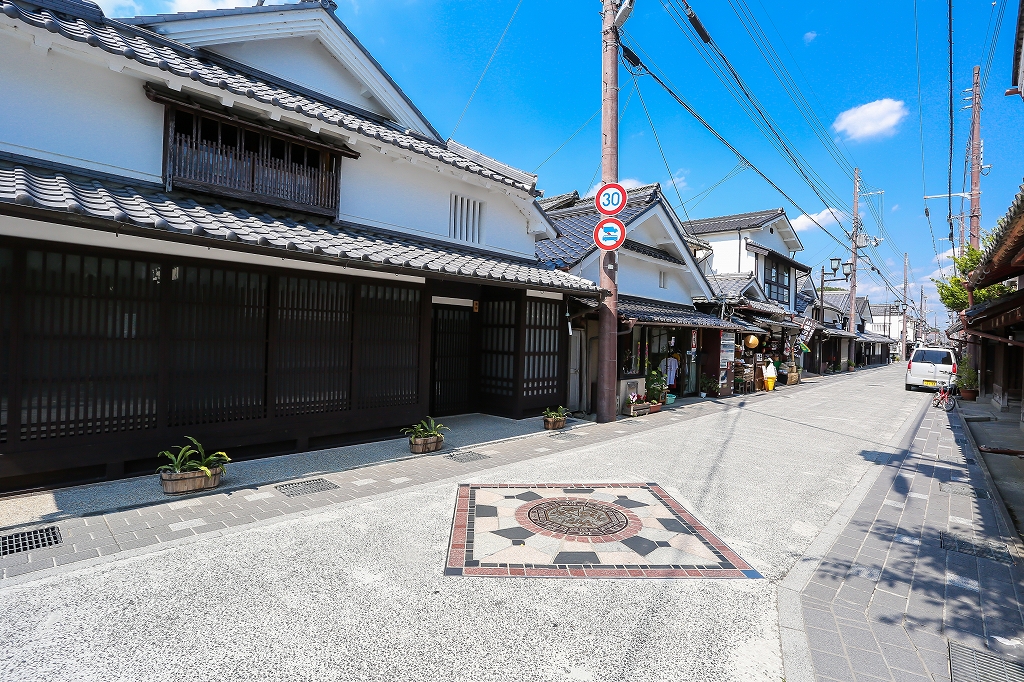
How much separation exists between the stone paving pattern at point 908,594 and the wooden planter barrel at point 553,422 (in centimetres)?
609

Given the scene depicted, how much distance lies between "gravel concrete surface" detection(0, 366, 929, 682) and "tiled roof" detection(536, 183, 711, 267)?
32.7 feet

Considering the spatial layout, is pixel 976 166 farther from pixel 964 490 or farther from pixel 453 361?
pixel 453 361

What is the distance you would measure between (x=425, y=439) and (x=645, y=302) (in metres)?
12.4

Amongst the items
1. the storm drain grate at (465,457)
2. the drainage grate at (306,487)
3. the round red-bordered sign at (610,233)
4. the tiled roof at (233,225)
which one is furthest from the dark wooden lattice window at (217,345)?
the round red-bordered sign at (610,233)

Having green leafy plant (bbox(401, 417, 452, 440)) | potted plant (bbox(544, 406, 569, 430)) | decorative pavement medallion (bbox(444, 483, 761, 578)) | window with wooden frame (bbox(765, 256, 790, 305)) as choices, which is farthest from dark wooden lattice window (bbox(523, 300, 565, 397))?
window with wooden frame (bbox(765, 256, 790, 305))

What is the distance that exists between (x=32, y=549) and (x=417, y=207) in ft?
28.1

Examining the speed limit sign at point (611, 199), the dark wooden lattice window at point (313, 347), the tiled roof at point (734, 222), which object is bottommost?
the dark wooden lattice window at point (313, 347)

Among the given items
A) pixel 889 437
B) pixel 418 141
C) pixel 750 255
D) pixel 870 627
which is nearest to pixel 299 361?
pixel 418 141

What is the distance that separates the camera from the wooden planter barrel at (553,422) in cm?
1174

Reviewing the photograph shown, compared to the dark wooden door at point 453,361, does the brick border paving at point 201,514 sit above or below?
below

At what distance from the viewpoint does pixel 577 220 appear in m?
18.1

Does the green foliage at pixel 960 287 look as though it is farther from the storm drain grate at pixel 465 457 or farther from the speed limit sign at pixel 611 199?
the storm drain grate at pixel 465 457

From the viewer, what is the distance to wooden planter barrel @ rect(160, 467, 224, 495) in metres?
6.32

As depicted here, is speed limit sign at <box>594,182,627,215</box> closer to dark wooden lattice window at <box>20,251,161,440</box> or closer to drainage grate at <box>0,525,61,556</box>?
dark wooden lattice window at <box>20,251,161,440</box>
